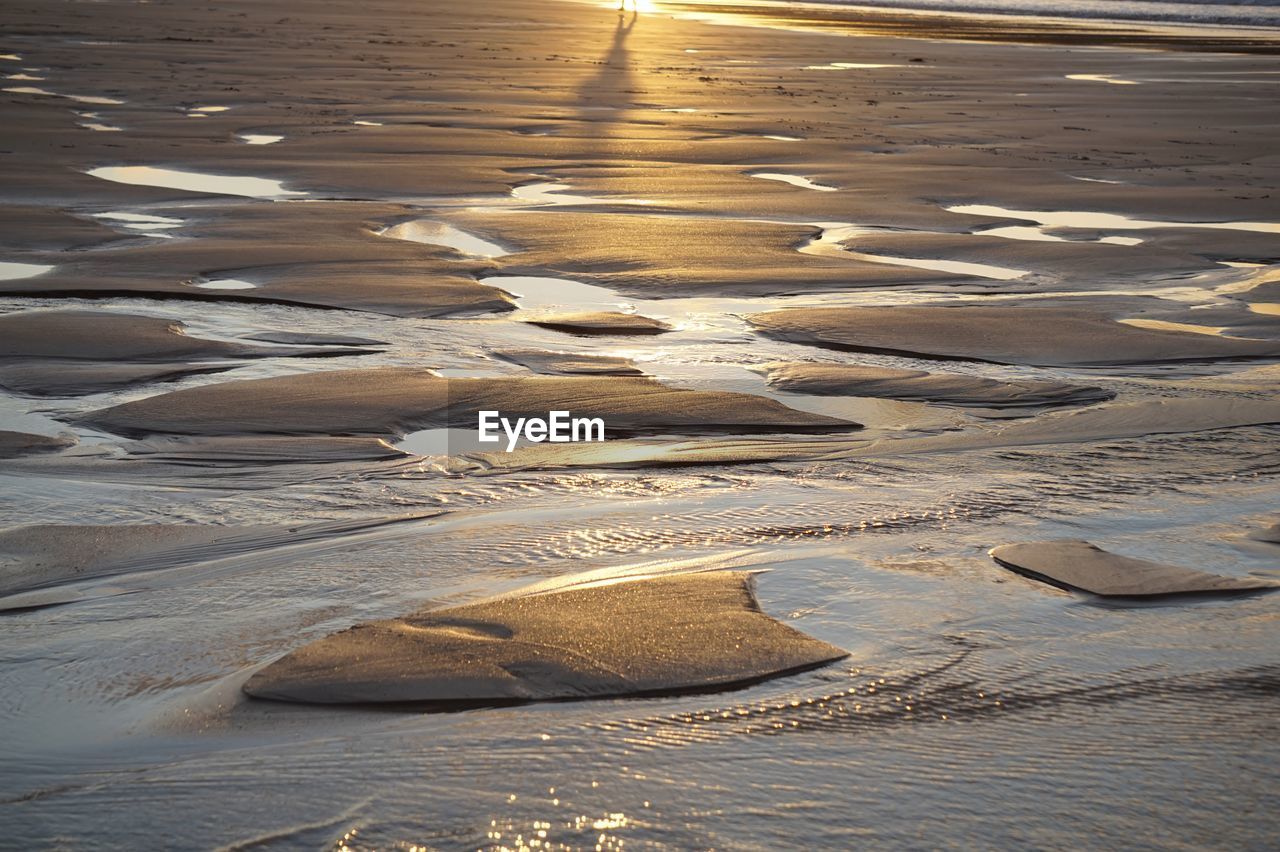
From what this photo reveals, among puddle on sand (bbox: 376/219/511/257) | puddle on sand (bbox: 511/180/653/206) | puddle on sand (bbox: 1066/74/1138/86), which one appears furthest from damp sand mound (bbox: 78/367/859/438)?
puddle on sand (bbox: 1066/74/1138/86)

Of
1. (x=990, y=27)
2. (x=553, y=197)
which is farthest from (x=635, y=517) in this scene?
(x=990, y=27)

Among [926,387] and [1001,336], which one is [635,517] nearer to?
[926,387]

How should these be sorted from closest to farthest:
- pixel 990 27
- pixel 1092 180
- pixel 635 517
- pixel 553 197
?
pixel 635 517 < pixel 553 197 < pixel 1092 180 < pixel 990 27

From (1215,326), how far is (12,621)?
4.64 metres

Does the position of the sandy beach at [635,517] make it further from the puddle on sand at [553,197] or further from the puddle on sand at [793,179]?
the puddle on sand at [793,179]

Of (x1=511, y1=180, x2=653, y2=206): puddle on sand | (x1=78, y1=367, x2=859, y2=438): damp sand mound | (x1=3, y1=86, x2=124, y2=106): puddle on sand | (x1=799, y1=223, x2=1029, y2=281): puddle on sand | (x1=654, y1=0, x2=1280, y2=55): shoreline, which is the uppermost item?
(x1=654, y1=0, x2=1280, y2=55): shoreline

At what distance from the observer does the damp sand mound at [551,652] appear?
2562mm

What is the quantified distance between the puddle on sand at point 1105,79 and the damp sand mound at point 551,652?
17.6 m

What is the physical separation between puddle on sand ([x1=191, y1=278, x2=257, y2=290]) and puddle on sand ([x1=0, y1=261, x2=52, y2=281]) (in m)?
0.77

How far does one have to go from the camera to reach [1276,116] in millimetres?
14766

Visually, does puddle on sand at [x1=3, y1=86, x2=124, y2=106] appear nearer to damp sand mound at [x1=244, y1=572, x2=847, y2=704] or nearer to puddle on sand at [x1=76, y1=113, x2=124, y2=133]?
puddle on sand at [x1=76, y1=113, x2=124, y2=133]

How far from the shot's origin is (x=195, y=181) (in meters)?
9.32

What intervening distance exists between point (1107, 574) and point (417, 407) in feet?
7.03

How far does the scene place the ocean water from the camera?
124 ft
